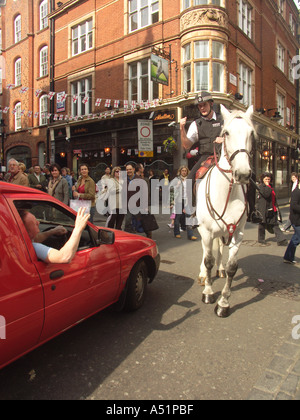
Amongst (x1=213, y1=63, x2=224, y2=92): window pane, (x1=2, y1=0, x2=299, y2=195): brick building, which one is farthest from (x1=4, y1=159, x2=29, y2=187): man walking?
(x1=213, y1=63, x2=224, y2=92): window pane

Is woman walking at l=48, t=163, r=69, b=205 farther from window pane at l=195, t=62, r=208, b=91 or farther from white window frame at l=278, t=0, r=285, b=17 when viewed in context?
white window frame at l=278, t=0, r=285, b=17

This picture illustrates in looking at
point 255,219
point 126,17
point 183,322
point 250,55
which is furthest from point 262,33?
point 183,322

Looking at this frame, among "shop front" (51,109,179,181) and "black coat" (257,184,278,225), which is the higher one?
"shop front" (51,109,179,181)

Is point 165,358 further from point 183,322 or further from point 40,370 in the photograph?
point 40,370

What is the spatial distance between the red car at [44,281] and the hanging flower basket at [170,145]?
1357cm

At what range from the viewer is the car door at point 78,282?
8.10 feet

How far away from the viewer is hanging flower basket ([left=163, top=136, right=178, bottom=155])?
650 inches

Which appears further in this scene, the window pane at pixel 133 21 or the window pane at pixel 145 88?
the window pane at pixel 133 21

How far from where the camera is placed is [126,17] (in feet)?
61.9

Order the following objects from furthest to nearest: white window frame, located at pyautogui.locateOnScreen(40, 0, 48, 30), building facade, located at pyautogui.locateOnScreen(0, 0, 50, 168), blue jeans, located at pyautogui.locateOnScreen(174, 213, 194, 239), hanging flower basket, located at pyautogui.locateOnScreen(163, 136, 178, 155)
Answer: building facade, located at pyautogui.locateOnScreen(0, 0, 50, 168) → white window frame, located at pyautogui.locateOnScreen(40, 0, 48, 30) → hanging flower basket, located at pyautogui.locateOnScreen(163, 136, 178, 155) → blue jeans, located at pyautogui.locateOnScreen(174, 213, 194, 239)

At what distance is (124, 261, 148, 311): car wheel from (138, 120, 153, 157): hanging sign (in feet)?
37.5

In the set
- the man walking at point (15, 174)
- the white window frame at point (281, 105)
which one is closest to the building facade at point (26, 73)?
the man walking at point (15, 174)

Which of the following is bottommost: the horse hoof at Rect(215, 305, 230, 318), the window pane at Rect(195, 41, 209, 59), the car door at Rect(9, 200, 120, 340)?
the horse hoof at Rect(215, 305, 230, 318)

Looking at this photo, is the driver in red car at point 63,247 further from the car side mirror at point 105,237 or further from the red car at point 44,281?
the car side mirror at point 105,237
